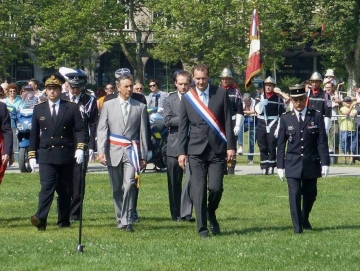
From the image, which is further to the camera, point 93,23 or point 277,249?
point 93,23

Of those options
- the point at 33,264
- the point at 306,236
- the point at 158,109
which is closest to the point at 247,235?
the point at 306,236

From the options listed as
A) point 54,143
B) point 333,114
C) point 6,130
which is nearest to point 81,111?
point 54,143

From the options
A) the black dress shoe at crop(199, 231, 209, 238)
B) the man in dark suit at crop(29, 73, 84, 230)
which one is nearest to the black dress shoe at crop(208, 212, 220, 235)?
the black dress shoe at crop(199, 231, 209, 238)

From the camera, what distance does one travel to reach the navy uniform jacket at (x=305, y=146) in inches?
512

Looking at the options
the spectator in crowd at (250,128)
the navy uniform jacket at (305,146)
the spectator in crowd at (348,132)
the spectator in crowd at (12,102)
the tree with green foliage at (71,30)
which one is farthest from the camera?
the tree with green foliage at (71,30)

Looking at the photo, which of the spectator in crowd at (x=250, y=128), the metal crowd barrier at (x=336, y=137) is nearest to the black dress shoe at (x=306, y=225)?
the metal crowd barrier at (x=336, y=137)

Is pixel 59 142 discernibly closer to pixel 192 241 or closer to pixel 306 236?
pixel 192 241

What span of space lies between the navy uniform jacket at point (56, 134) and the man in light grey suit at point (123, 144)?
0.35 metres

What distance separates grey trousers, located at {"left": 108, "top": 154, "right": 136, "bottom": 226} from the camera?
1313 cm

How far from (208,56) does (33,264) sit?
183 feet

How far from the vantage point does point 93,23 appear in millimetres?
67750

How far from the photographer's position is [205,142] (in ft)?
40.9

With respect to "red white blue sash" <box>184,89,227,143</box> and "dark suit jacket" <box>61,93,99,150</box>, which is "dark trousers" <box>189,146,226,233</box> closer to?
"red white blue sash" <box>184,89,227,143</box>

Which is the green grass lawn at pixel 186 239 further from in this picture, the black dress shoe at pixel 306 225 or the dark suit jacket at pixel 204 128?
the dark suit jacket at pixel 204 128
